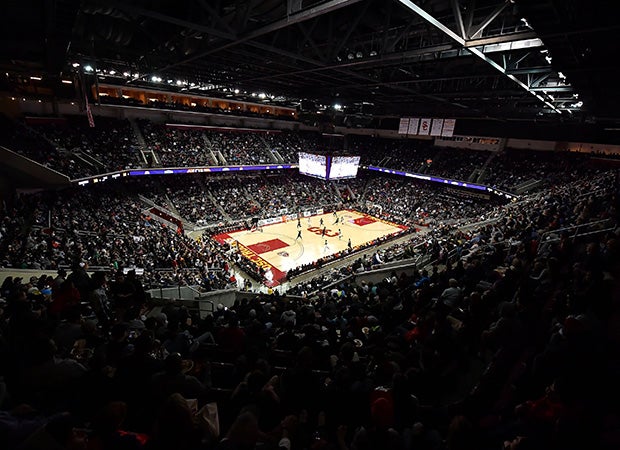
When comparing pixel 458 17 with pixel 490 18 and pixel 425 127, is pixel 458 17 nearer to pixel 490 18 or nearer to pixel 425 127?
pixel 490 18

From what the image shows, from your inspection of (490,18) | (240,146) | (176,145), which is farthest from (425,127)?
(176,145)

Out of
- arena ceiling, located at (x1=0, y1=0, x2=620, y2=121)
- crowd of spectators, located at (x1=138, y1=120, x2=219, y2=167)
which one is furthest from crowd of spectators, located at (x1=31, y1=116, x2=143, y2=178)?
arena ceiling, located at (x1=0, y1=0, x2=620, y2=121)

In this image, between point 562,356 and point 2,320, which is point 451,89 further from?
point 2,320

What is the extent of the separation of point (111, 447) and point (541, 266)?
25.2 ft

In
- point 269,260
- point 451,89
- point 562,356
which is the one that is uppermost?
point 451,89

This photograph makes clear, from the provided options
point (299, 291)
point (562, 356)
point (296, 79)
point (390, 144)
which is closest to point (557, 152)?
point (390, 144)

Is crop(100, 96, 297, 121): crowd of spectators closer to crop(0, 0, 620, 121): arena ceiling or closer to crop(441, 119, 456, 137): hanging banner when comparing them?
crop(0, 0, 620, 121): arena ceiling

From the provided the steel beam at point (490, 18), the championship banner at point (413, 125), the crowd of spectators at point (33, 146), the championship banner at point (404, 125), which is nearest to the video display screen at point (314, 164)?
the championship banner at point (404, 125)

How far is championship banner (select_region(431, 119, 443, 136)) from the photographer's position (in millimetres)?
20850

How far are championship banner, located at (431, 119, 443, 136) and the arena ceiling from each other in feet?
17.4

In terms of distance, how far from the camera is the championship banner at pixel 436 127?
821 inches

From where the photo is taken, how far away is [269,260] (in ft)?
79.5

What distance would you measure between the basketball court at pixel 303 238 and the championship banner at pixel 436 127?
34.4 feet

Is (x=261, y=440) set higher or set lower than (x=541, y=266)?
lower
